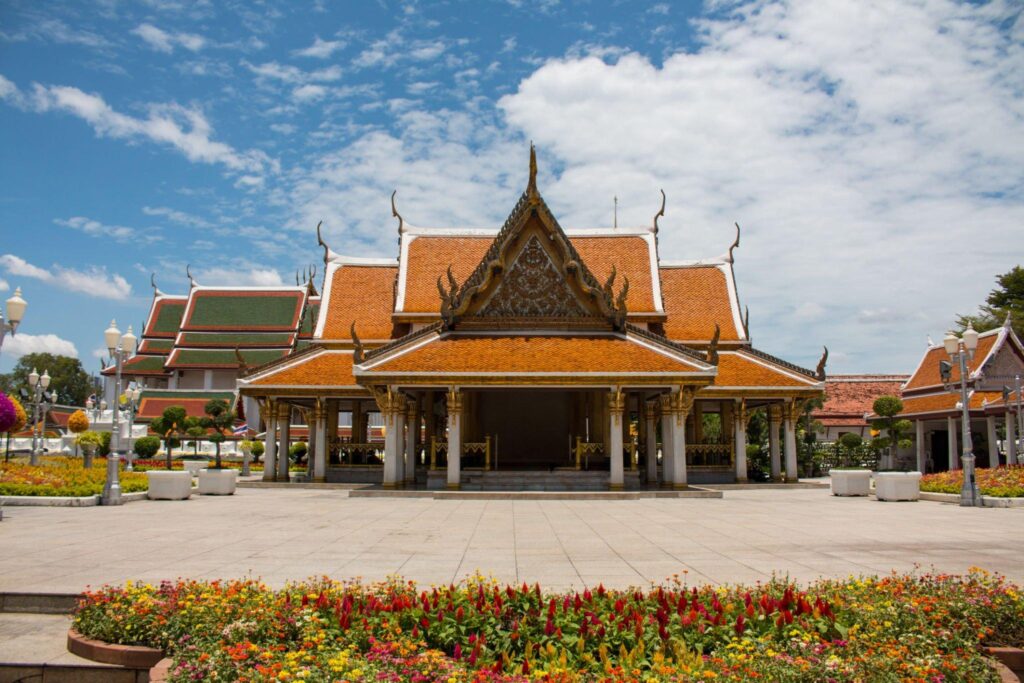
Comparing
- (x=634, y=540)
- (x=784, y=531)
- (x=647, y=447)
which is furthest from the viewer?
(x=647, y=447)

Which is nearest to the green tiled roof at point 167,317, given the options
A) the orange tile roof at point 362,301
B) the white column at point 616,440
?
the orange tile roof at point 362,301

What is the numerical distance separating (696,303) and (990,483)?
43.5 ft

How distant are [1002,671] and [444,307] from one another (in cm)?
1873

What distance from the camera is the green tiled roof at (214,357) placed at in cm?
5559

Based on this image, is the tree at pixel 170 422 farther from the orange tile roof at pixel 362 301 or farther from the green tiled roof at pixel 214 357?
the orange tile roof at pixel 362 301

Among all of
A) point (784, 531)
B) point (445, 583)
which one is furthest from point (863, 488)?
point (445, 583)

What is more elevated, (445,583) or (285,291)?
(285,291)

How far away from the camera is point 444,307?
75.3ft

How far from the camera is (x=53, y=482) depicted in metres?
17.7

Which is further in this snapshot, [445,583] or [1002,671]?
[445,583]

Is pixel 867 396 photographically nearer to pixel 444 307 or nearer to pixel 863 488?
pixel 863 488

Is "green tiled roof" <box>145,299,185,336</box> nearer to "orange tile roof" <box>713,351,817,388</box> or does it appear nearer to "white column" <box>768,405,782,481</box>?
"orange tile roof" <box>713,351,817,388</box>

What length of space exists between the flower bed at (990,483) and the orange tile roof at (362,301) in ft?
56.7

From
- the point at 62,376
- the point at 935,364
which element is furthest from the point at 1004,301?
the point at 62,376
